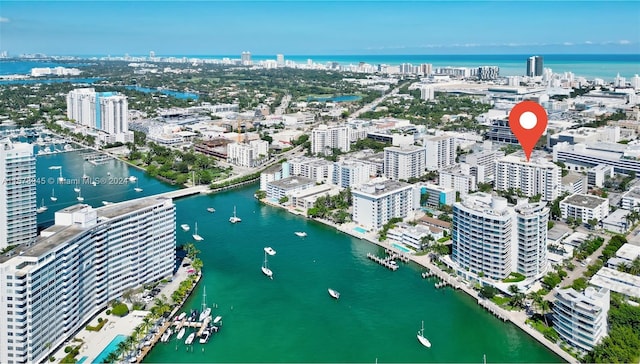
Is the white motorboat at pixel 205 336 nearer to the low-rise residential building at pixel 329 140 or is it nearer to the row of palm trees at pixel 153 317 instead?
the row of palm trees at pixel 153 317

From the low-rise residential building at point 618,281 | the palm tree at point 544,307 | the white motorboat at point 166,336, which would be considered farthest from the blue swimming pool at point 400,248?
the white motorboat at point 166,336

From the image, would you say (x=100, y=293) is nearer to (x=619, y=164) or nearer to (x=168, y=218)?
(x=168, y=218)

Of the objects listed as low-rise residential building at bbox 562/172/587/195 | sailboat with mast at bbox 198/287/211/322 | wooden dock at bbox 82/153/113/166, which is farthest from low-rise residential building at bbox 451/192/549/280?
wooden dock at bbox 82/153/113/166

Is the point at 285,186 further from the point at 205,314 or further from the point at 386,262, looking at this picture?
the point at 205,314

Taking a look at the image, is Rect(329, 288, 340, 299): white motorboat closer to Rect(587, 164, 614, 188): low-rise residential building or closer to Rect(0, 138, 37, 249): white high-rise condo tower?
Rect(0, 138, 37, 249): white high-rise condo tower

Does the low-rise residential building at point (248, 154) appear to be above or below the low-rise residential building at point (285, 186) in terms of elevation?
above

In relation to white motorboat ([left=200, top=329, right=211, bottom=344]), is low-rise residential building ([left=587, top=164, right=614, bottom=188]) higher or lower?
higher

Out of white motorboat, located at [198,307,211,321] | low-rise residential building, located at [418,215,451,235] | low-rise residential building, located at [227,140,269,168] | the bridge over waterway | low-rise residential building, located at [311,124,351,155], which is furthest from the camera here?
low-rise residential building, located at [311,124,351,155]

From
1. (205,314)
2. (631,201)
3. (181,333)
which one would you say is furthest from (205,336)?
(631,201)
